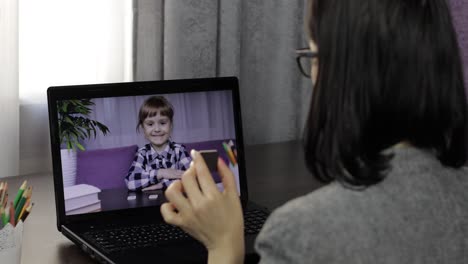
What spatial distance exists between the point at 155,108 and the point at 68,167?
19cm

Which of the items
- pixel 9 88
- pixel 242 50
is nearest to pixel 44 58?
pixel 9 88

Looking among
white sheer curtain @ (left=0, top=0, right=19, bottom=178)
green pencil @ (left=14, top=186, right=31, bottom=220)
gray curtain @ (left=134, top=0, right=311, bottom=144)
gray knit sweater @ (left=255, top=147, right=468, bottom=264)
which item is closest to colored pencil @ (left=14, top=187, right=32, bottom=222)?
green pencil @ (left=14, top=186, right=31, bottom=220)

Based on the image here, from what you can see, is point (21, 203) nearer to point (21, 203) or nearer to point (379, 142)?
point (21, 203)

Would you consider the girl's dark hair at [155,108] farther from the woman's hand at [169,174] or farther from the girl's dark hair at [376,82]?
the girl's dark hair at [376,82]

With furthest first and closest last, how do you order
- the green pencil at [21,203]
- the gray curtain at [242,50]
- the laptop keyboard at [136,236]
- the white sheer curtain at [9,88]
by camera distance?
Answer: the gray curtain at [242,50]
the white sheer curtain at [9,88]
the laptop keyboard at [136,236]
the green pencil at [21,203]

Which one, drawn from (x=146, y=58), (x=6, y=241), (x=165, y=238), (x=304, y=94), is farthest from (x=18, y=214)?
(x=304, y=94)

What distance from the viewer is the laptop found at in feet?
3.99

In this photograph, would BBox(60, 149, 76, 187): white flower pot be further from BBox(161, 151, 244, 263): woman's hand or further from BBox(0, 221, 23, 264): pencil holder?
BBox(161, 151, 244, 263): woman's hand

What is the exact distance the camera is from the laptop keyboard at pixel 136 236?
116 cm

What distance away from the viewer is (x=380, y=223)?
2.43 ft

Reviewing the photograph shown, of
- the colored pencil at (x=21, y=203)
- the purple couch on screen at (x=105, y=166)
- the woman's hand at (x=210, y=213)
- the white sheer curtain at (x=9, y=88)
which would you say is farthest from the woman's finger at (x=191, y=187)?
the white sheer curtain at (x=9, y=88)

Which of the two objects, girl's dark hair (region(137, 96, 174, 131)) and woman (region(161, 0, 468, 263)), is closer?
woman (region(161, 0, 468, 263))

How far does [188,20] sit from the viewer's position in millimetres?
1975

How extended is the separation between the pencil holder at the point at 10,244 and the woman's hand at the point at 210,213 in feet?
0.77
